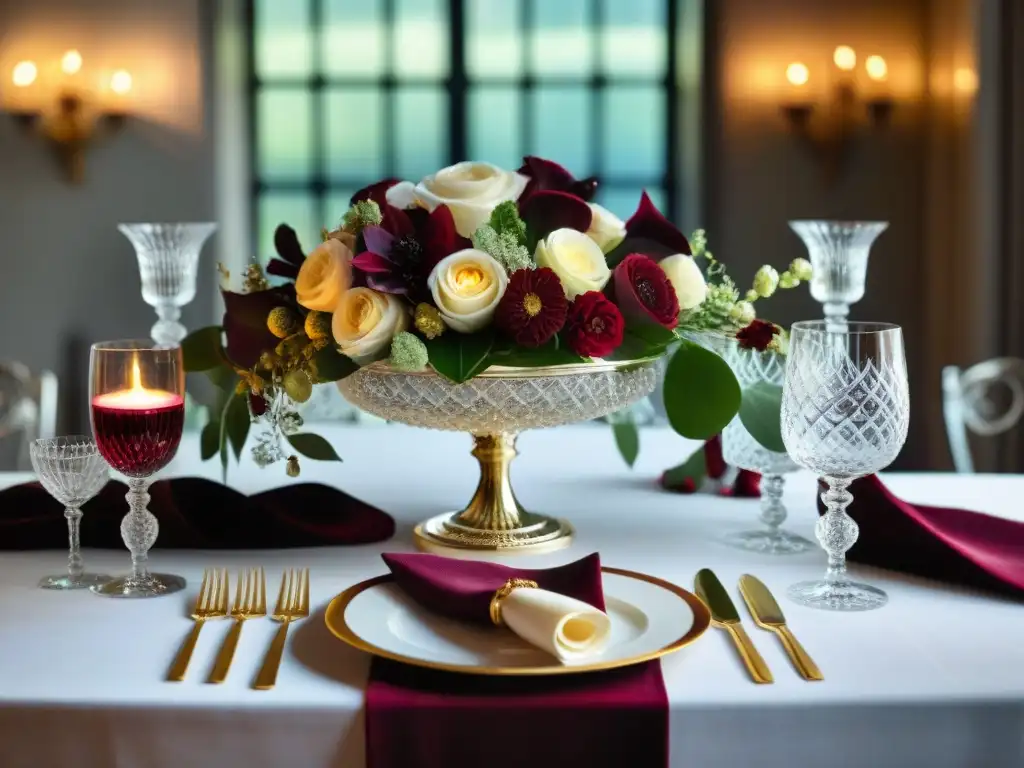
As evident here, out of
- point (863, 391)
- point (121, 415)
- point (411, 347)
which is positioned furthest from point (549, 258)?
point (121, 415)

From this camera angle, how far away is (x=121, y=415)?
110 cm

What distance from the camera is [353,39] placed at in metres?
4.57

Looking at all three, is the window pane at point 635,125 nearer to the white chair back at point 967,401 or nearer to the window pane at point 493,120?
the window pane at point 493,120

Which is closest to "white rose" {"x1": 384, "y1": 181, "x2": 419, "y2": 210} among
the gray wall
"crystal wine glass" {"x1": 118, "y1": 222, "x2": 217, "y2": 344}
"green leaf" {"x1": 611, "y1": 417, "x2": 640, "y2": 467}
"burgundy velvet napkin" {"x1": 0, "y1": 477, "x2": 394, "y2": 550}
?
"burgundy velvet napkin" {"x1": 0, "y1": 477, "x2": 394, "y2": 550}

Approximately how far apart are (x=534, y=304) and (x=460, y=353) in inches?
3.1

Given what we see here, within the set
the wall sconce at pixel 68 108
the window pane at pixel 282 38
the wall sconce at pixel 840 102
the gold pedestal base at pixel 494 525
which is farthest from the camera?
the window pane at pixel 282 38

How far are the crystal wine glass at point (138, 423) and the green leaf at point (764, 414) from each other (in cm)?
54

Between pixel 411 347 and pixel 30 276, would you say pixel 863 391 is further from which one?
pixel 30 276

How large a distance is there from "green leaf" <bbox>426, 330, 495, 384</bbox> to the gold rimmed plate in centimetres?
18

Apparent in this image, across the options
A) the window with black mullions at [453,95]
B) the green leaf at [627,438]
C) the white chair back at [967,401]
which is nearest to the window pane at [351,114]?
the window with black mullions at [453,95]

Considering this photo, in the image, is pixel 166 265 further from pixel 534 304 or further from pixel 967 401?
pixel 967 401

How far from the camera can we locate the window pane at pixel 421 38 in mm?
4551

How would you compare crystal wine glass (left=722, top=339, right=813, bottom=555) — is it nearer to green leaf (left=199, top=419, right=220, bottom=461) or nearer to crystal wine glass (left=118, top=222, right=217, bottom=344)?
green leaf (left=199, top=419, right=220, bottom=461)

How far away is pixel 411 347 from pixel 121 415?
26cm
